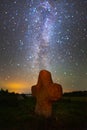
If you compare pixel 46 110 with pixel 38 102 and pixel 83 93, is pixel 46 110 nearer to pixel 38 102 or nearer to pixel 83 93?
pixel 38 102

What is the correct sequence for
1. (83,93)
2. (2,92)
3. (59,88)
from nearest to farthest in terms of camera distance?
(59,88) < (2,92) < (83,93)

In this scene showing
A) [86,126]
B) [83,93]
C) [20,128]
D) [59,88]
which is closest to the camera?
[20,128]

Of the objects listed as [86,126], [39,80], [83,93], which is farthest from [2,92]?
[86,126]

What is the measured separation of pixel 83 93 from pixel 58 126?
1708 inches

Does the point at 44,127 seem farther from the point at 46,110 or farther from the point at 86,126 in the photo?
the point at 46,110

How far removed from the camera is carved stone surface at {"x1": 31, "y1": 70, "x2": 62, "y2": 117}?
21.3 meters

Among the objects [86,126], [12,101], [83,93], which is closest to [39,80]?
[86,126]

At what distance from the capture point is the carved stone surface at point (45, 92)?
21.3 metres

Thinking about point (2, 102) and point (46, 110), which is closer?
point (46, 110)

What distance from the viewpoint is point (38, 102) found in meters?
22.6

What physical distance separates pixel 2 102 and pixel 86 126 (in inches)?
591

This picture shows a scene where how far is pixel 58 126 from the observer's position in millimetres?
17625

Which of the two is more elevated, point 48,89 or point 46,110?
point 48,89

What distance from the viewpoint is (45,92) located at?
2191 centimetres
